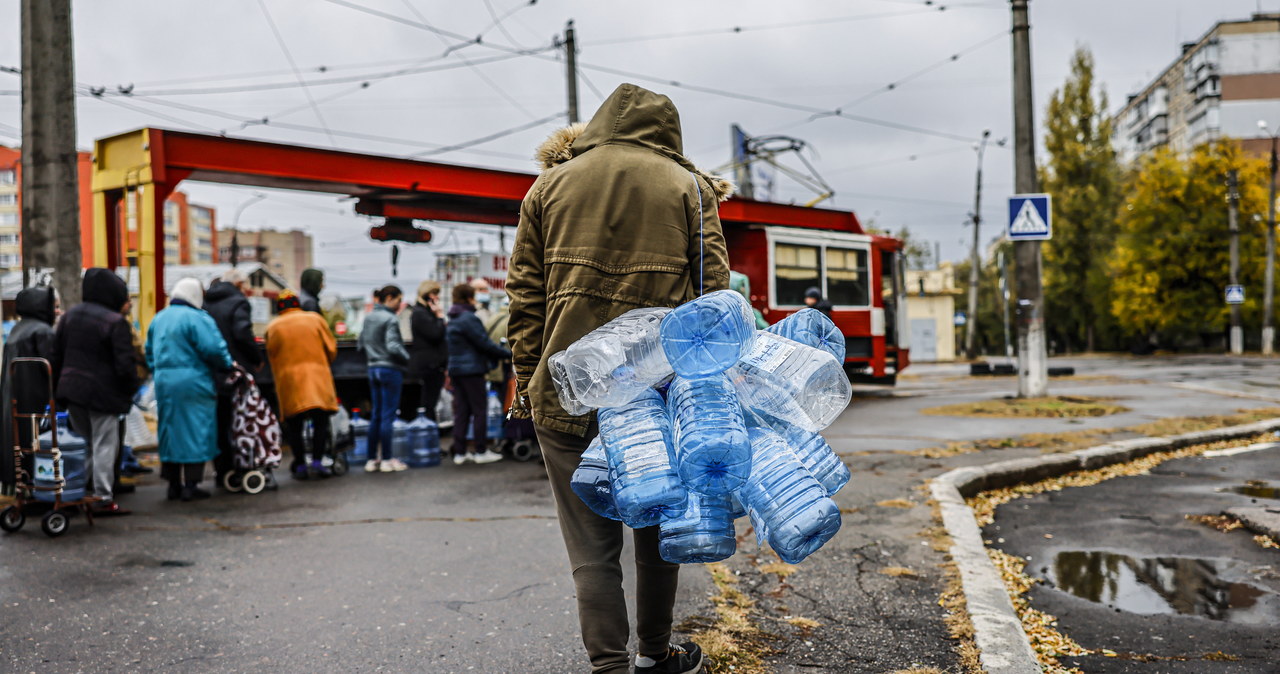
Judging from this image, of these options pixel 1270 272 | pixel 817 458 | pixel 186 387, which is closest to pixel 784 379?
pixel 817 458

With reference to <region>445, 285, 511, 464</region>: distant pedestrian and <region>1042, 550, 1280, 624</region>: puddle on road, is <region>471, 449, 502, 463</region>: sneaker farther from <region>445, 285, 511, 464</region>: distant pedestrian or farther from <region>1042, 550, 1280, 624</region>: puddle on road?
<region>1042, 550, 1280, 624</region>: puddle on road

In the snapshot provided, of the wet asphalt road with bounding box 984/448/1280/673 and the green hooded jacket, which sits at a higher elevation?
the green hooded jacket

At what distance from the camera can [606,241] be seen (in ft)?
9.25

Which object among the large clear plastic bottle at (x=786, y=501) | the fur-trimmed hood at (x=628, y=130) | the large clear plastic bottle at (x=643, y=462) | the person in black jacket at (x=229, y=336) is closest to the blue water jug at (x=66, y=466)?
the person in black jacket at (x=229, y=336)

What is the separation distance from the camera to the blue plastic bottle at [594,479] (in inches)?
106

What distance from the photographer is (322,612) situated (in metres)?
4.39

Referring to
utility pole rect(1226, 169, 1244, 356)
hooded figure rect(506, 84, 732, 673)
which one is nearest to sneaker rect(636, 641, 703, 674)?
hooded figure rect(506, 84, 732, 673)

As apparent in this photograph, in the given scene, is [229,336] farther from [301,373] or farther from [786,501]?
[786,501]

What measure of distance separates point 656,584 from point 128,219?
797 cm

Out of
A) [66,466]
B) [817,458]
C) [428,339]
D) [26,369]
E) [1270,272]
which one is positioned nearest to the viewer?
[817,458]

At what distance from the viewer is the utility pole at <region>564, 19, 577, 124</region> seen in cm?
2122

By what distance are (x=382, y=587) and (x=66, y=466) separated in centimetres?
300

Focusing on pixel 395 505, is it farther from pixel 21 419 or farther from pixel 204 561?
pixel 21 419

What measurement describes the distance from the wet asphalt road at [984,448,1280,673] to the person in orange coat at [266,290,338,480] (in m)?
5.68
